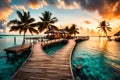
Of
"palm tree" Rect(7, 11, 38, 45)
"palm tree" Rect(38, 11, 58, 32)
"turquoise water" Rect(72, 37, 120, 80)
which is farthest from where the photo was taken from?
"palm tree" Rect(38, 11, 58, 32)

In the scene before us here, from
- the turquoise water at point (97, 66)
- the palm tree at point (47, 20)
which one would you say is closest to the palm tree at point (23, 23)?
the palm tree at point (47, 20)

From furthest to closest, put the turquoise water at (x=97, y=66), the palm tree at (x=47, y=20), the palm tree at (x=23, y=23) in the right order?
the palm tree at (x=47, y=20) → the palm tree at (x=23, y=23) → the turquoise water at (x=97, y=66)

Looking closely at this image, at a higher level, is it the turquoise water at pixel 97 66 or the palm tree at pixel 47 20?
the palm tree at pixel 47 20

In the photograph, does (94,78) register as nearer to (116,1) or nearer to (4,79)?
(4,79)

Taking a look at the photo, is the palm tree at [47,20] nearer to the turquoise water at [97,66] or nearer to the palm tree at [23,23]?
the palm tree at [23,23]

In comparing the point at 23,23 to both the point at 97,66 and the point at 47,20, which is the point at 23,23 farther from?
the point at 97,66

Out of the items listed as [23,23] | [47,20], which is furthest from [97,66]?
[47,20]

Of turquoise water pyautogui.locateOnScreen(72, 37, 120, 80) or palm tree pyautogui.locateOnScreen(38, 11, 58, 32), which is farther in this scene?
palm tree pyautogui.locateOnScreen(38, 11, 58, 32)

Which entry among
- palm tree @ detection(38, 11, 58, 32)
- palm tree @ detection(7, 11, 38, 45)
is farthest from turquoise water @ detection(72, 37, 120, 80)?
palm tree @ detection(38, 11, 58, 32)

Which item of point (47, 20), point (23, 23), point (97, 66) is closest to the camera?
point (97, 66)

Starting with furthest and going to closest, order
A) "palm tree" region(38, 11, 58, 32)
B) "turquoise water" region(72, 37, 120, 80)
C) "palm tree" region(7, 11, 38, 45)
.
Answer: "palm tree" region(38, 11, 58, 32), "palm tree" region(7, 11, 38, 45), "turquoise water" region(72, 37, 120, 80)

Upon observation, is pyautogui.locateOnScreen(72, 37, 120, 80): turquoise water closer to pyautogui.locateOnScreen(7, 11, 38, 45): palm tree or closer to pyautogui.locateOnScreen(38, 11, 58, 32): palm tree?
pyautogui.locateOnScreen(7, 11, 38, 45): palm tree

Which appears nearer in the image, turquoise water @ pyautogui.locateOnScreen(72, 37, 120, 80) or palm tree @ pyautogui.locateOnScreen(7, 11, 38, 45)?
turquoise water @ pyautogui.locateOnScreen(72, 37, 120, 80)

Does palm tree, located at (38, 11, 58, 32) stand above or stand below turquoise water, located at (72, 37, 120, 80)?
above
